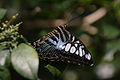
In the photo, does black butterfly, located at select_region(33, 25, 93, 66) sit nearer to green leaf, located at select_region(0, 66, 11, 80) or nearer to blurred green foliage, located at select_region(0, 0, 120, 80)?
green leaf, located at select_region(0, 66, 11, 80)

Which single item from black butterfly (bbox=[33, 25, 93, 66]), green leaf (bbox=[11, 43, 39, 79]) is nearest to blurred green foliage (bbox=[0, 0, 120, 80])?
black butterfly (bbox=[33, 25, 93, 66])

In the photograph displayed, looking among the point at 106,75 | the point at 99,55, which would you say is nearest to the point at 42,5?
the point at 99,55

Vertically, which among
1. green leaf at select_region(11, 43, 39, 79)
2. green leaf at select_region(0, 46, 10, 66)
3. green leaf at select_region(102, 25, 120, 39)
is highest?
green leaf at select_region(102, 25, 120, 39)

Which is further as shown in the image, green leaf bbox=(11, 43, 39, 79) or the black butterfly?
the black butterfly

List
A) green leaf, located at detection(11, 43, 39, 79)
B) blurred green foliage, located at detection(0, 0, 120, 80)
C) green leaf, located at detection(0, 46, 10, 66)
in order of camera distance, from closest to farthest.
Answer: green leaf, located at detection(11, 43, 39, 79) < green leaf, located at detection(0, 46, 10, 66) < blurred green foliage, located at detection(0, 0, 120, 80)

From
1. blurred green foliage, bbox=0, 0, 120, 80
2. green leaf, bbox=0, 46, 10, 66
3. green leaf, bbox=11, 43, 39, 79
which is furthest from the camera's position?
blurred green foliage, bbox=0, 0, 120, 80

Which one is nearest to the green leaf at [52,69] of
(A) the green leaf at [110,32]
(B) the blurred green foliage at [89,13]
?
(B) the blurred green foliage at [89,13]
